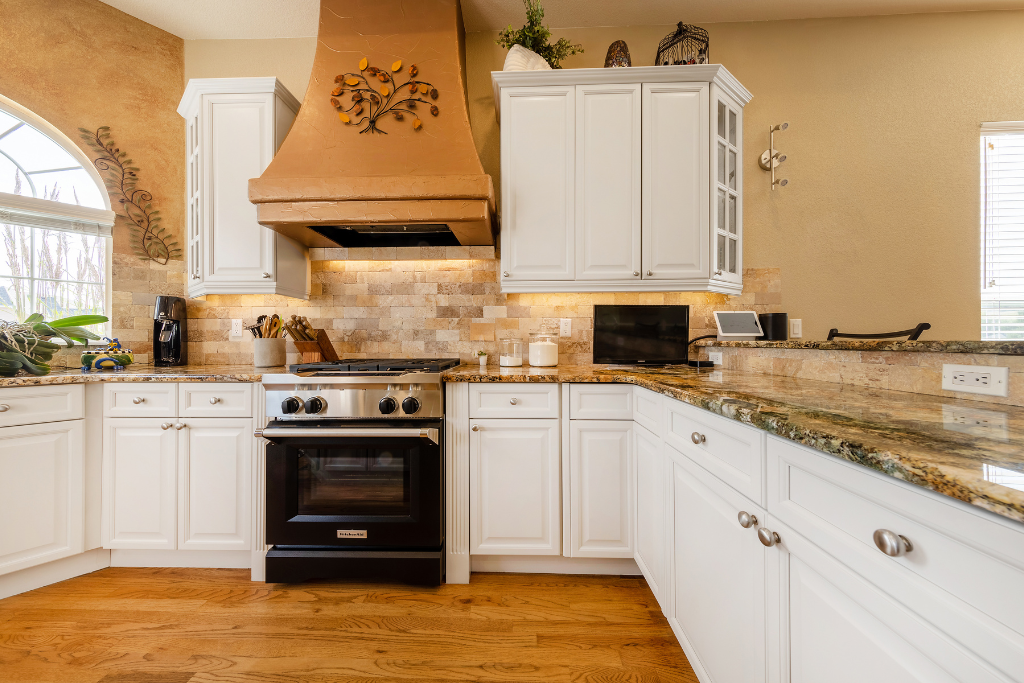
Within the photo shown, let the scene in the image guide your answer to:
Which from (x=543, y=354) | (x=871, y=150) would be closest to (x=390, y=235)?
(x=543, y=354)

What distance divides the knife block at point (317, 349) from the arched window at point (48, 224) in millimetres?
1309

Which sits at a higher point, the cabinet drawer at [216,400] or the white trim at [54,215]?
the white trim at [54,215]

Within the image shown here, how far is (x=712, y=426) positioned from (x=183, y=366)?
287cm

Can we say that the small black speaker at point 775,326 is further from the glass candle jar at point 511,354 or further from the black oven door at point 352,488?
the black oven door at point 352,488

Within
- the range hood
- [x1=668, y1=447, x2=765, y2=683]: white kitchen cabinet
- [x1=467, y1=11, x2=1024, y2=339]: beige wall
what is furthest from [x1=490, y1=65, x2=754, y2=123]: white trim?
[x1=668, y1=447, x2=765, y2=683]: white kitchen cabinet

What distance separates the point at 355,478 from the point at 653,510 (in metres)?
1.27

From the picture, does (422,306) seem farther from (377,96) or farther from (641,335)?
(641,335)

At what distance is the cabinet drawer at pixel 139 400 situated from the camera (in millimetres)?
1961

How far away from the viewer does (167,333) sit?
8.14ft

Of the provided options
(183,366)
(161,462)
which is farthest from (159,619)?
(183,366)

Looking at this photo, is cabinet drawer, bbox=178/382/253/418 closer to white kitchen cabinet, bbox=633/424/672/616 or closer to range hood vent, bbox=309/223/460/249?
range hood vent, bbox=309/223/460/249

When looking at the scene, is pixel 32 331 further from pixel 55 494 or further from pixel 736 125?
pixel 736 125

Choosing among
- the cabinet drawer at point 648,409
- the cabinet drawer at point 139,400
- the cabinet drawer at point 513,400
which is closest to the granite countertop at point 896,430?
the cabinet drawer at point 648,409

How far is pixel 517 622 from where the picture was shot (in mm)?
1643
